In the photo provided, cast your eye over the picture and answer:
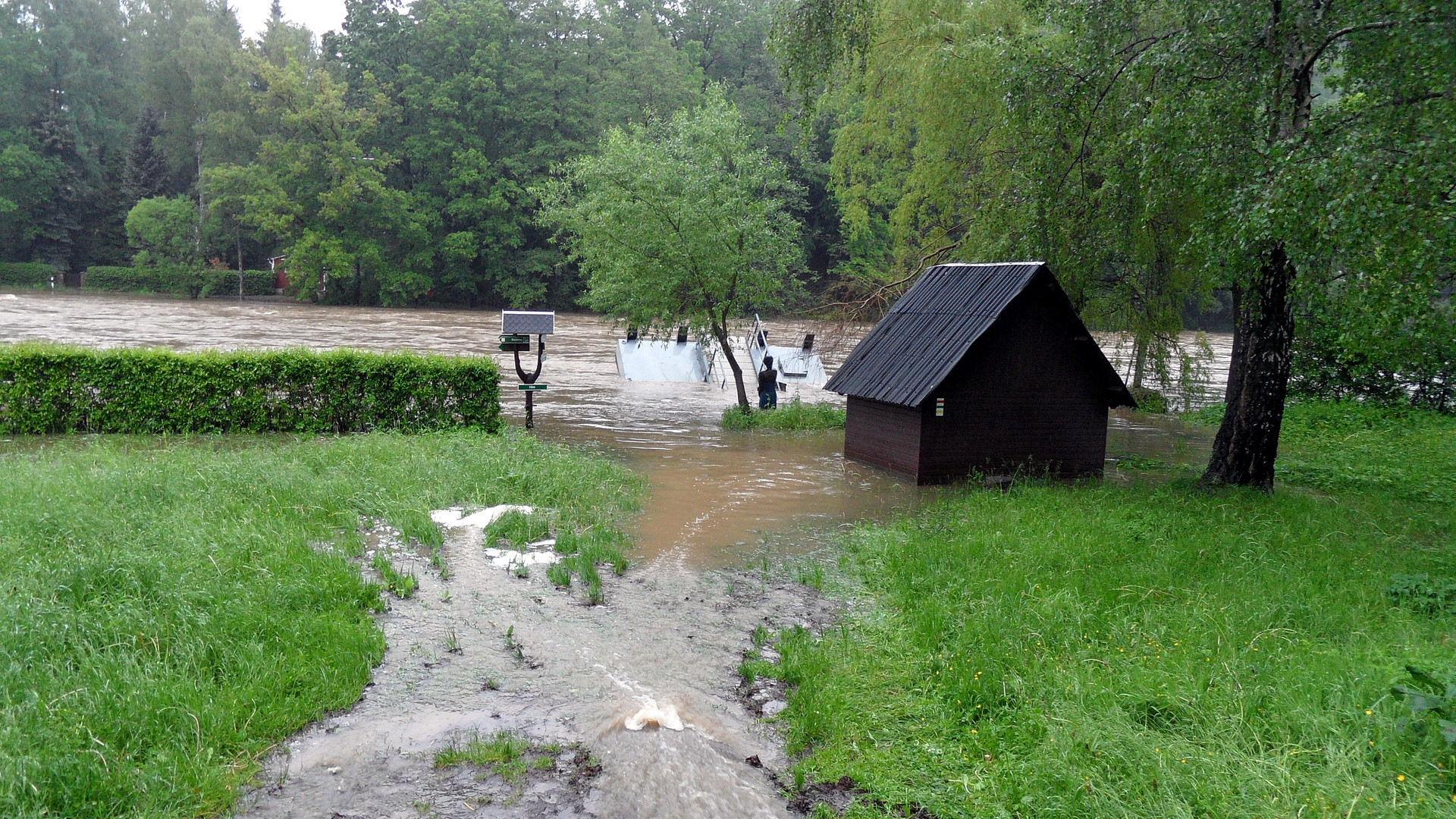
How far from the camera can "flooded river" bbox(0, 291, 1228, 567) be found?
1185 cm

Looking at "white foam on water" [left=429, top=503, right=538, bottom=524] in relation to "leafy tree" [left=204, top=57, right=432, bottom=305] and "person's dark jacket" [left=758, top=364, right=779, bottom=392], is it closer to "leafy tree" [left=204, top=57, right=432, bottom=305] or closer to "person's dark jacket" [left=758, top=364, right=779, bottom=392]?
"person's dark jacket" [left=758, top=364, right=779, bottom=392]

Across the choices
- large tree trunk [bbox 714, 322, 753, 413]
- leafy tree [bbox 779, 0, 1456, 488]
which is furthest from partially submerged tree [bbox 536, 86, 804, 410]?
leafy tree [bbox 779, 0, 1456, 488]

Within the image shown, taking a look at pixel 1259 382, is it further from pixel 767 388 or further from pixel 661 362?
pixel 661 362

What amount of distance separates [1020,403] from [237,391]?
12379 millimetres

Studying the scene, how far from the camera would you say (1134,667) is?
5.74 m

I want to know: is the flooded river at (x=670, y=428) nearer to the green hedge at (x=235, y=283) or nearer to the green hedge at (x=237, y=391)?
the green hedge at (x=237, y=391)

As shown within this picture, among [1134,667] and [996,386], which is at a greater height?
[996,386]

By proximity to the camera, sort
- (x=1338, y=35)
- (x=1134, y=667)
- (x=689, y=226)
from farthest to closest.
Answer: (x=689, y=226) → (x=1338, y=35) → (x=1134, y=667)

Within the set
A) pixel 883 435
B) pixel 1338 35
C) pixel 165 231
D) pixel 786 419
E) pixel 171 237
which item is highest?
pixel 165 231

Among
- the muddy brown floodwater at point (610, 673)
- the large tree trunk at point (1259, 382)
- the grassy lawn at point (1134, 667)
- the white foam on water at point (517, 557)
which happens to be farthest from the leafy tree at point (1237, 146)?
the white foam on water at point (517, 557)

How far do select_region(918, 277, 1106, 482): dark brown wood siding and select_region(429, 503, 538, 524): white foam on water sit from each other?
19.9 ft

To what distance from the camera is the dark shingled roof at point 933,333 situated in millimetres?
13578

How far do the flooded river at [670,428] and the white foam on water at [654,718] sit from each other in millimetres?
3535

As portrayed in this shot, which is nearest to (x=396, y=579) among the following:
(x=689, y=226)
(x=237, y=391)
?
(x=237, y=391)
